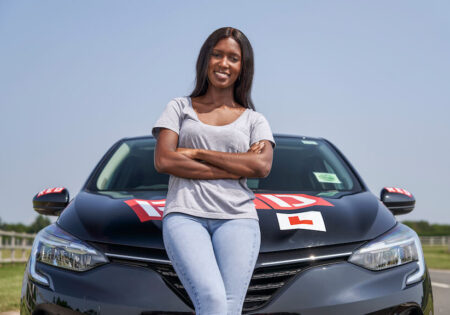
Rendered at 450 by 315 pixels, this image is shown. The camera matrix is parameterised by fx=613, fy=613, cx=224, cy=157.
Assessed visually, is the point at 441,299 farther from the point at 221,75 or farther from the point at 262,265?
the point at 221,75

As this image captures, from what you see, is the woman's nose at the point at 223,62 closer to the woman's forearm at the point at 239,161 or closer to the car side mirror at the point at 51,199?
the woman's forearm at the point at 239,161

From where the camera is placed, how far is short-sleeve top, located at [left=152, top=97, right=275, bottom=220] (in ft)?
8.52

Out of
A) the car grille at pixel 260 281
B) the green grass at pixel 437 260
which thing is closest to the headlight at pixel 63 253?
the car grille at pixel 260 281

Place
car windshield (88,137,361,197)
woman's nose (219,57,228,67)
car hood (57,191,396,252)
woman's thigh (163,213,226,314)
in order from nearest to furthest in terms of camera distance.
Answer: woman's thigh (163,213,226,314)
woman's nose (219,57,228,67)
car hood (57,191,396,252)
car windshield (88,137,361,197)

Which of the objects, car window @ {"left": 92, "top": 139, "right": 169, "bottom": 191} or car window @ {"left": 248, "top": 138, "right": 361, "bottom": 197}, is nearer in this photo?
car window @ {"left": 248, "top": 138, "right": 361, "bottom": 197}

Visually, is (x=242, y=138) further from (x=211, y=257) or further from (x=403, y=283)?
(x=403, y=283)

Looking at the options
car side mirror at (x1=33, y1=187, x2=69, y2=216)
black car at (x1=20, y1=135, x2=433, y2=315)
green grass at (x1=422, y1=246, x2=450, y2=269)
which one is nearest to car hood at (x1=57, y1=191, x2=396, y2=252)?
black car at (x1=20, y1=135, x2=433, y2=315)

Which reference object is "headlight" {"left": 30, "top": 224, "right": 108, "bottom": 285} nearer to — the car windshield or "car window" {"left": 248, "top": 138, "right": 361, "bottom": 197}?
the car windshield

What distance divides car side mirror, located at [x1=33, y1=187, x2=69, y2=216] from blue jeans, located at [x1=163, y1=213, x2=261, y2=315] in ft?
5.56

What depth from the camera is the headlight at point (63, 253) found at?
9.82 feet

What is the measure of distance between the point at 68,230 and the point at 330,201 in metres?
1.51

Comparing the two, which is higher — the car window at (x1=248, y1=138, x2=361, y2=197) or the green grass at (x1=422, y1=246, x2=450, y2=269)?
the car window at (x1=248, y1=138, x2=361, y2=197)

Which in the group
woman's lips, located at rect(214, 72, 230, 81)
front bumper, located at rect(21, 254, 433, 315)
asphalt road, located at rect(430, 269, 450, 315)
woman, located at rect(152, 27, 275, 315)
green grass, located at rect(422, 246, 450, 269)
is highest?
woman's lips, located at rect(214, 72, 230, 81)

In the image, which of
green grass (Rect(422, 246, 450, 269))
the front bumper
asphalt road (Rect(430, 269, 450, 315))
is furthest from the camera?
green grass (Rect(422, 246, 450, 269))
